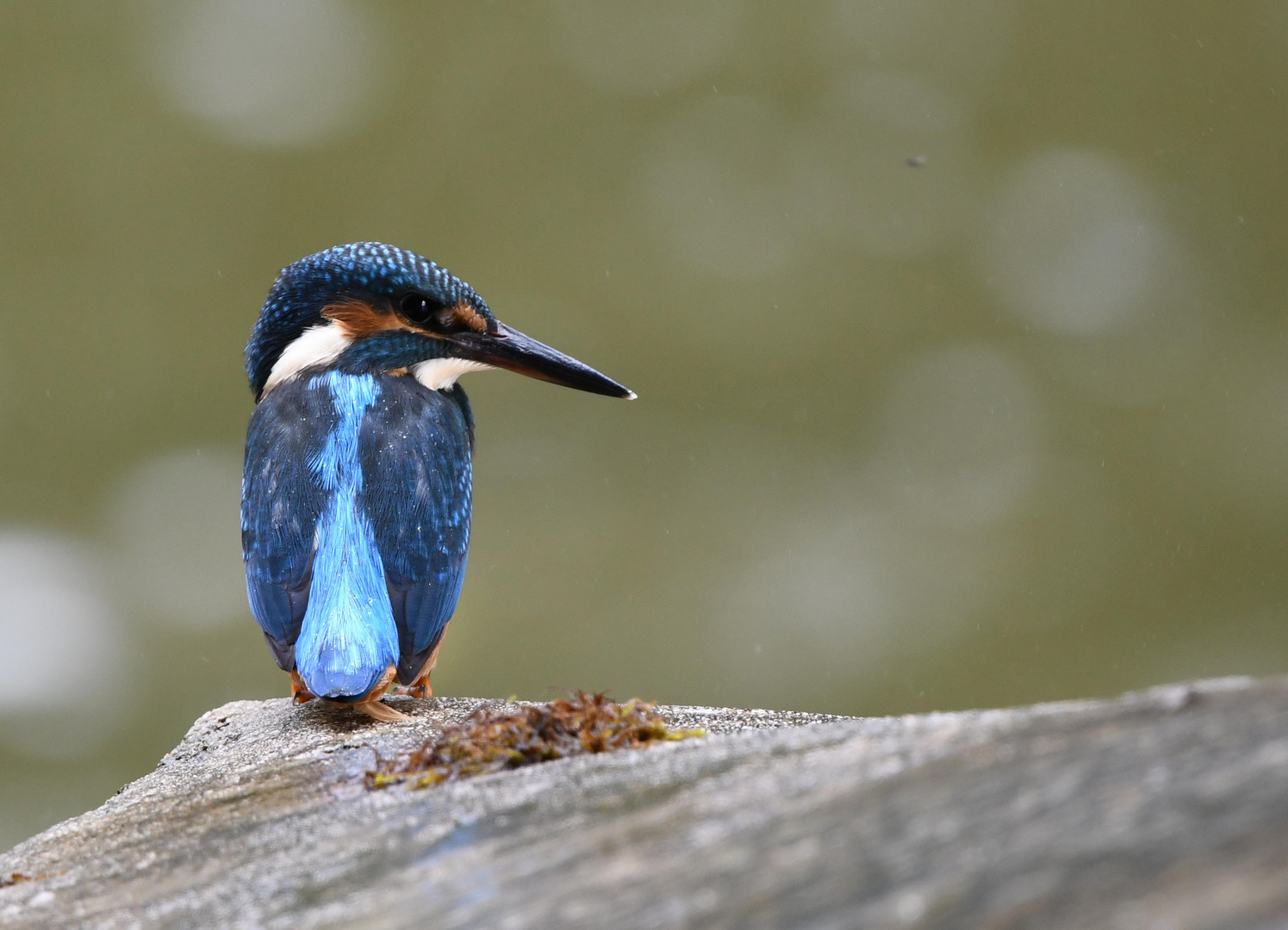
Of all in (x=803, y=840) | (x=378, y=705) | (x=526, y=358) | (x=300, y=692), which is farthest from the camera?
(x=526, y=358)

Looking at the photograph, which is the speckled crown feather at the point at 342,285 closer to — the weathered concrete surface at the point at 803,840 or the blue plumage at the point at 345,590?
the blue plumage at the point at 345,590

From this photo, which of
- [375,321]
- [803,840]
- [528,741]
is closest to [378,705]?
[528,741]

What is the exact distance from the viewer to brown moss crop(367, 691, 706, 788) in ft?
5.03

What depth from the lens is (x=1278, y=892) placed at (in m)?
0.65

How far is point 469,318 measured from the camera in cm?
301

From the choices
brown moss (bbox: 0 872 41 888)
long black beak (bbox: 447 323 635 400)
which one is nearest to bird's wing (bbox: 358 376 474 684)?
long black beak (bbox: 447 323 635 400)

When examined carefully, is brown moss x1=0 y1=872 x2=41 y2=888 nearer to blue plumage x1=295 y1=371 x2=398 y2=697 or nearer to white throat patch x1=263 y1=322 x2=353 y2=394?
blue plumage x1=295 y1=371 x2=398 y2=697

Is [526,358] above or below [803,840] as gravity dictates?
above

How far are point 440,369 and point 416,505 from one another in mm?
503

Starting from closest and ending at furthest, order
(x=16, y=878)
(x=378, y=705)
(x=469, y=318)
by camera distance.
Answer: (x=16, y=878)
(x=378, y=705)
(x=469, y=318)

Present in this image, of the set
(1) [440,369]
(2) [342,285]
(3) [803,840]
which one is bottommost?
(3) [803,840]

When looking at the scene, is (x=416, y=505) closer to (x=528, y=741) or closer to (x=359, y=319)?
(x=359, y=319)

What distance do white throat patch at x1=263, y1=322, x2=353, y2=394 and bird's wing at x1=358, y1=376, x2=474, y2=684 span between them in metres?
0.15

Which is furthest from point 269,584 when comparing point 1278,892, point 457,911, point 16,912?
point 1278,892
